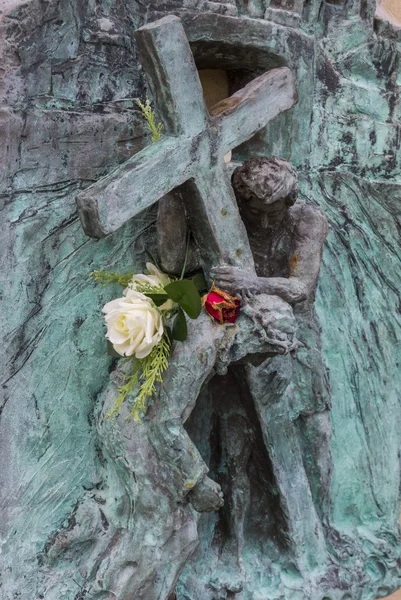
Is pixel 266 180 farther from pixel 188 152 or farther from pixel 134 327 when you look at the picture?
pixel 134 327

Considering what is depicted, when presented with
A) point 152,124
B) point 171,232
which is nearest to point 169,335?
point 171,232

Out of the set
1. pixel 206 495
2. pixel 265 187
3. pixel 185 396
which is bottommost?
pixel 206 495

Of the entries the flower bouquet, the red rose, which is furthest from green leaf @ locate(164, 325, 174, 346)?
the red rose

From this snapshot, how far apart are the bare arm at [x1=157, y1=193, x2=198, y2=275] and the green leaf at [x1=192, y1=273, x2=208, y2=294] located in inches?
2.5

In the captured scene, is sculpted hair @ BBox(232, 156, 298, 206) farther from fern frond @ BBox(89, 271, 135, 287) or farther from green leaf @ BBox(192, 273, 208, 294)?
fern frond @ BBox(89, 271, 135, 287)

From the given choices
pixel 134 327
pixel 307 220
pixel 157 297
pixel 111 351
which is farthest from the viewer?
pixel 307 220

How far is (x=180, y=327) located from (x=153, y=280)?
185 millimetres

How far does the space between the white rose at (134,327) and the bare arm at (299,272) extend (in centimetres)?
23

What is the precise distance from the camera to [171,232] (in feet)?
7.71

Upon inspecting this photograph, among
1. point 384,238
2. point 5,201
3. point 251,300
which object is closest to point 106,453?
point 251,300

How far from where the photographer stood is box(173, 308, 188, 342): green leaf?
2.21 meters

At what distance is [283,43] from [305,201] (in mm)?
483

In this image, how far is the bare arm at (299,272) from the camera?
232 cm

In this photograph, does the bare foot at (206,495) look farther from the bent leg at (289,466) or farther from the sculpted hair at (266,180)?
the sculpted hair at (266,180)
